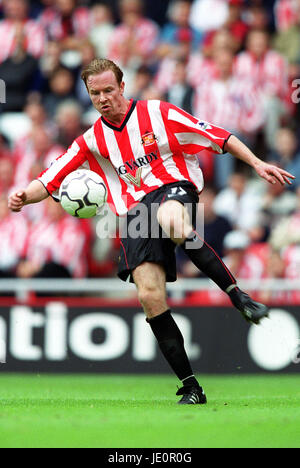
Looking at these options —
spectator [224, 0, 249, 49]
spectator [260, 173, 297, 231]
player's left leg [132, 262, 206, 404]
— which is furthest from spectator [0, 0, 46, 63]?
player's left leg [132, 262, 206, 404]

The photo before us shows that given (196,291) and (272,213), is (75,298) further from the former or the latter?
(272,213)

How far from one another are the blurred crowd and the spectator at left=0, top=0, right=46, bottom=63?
2 centimetres

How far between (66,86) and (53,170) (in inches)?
260

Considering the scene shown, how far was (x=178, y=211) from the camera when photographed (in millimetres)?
6000

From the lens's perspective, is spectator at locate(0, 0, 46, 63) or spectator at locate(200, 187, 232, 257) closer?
spectator at locate(200, 187, 232, 257)

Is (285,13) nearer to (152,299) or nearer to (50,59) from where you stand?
(50,59)

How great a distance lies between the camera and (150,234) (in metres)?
6.29

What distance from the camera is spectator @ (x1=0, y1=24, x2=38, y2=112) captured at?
13609 mm

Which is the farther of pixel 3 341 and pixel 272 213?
pixel 272 213

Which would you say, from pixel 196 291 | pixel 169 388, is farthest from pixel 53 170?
pixel 196 291

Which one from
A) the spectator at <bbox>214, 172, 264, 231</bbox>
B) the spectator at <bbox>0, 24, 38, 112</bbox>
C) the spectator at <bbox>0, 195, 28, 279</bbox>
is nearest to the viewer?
the spectator at <bbox>214, 172, 264, 231</bbox>

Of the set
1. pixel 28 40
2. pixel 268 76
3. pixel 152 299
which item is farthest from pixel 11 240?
pixel 152 299

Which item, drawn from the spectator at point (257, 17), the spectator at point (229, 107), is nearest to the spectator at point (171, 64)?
the spectator at point (229, 107)

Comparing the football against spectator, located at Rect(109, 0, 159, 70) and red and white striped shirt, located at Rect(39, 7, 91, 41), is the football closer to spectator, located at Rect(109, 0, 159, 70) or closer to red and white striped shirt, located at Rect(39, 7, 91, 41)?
spectator, located at Rect(109, 0, 159, 70)
